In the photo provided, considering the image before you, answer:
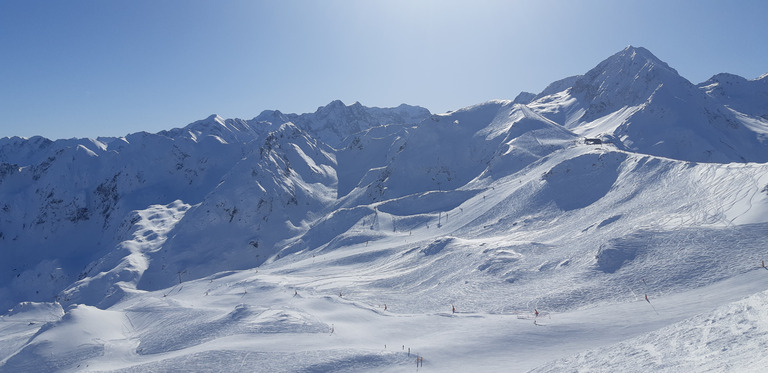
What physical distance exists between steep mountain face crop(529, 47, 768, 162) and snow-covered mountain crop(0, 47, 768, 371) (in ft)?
3.14

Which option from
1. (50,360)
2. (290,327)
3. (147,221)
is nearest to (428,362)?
(290,327)

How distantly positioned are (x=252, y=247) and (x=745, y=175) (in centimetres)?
9451

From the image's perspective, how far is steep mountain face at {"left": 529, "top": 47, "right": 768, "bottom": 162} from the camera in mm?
126812

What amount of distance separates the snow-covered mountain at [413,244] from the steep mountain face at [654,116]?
3.14 feet

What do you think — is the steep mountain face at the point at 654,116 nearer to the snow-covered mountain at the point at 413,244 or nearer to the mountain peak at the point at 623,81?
the mountain peak at the point at 623,81

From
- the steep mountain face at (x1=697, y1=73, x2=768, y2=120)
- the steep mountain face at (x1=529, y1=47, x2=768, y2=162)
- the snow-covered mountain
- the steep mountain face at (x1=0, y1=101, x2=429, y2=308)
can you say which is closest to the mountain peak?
the steep mountain face at (x1=529, y1=47, x2=768, y2=162)

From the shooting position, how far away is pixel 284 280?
198 ft

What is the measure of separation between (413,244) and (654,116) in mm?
112394

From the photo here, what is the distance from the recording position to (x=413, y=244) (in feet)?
231

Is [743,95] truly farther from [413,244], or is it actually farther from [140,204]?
[140,204]

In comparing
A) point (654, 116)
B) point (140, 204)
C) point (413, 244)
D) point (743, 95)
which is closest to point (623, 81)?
point (654, 116)

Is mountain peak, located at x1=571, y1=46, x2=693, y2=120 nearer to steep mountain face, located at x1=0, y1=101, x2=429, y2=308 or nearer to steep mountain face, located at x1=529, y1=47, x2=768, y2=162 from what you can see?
steep mountain face, located at x1=529, y1=47, x2=768, y2=162

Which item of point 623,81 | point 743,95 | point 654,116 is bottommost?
point 654,116

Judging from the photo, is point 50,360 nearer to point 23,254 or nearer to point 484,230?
point 484,230
